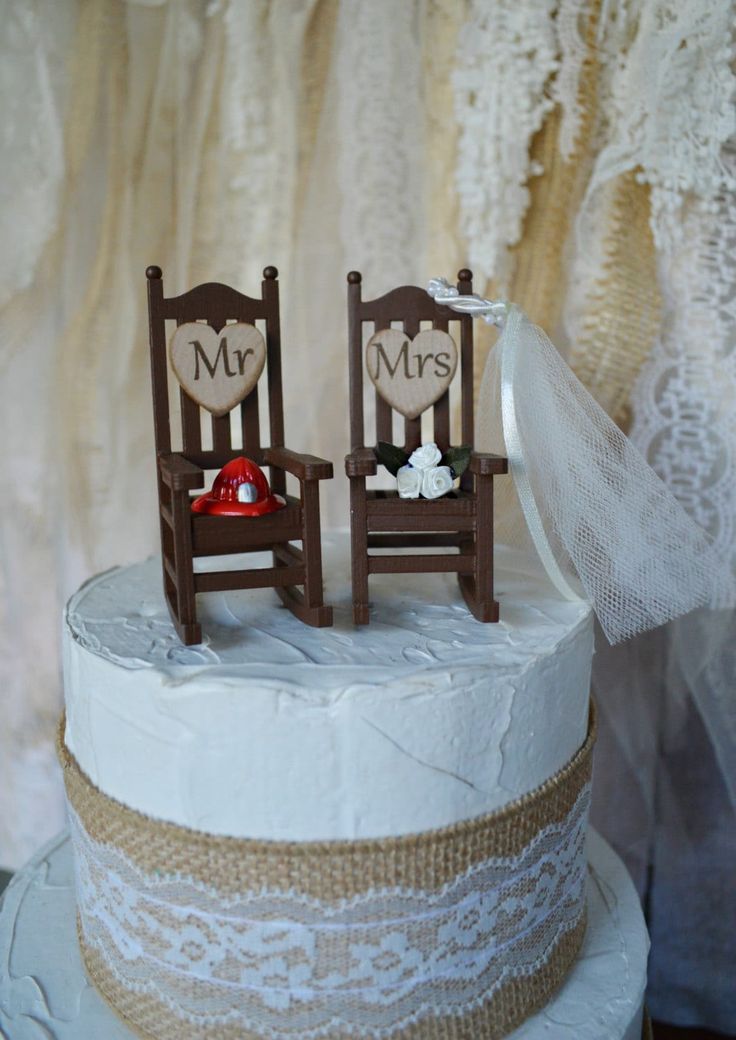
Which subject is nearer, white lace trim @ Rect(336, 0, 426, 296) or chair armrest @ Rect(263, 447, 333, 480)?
chair armrest @ Rect(263, 447, 333, 480)

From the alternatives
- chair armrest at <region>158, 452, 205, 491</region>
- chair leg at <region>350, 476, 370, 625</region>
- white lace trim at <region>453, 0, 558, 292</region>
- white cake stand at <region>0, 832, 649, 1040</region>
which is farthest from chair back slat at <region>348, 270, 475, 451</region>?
white cake stand at <region>0, 832, 649, 1040</region>

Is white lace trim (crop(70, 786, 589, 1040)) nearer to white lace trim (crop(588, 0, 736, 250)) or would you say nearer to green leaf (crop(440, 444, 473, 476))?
green leaf (crop(440, 444, 473, 476))

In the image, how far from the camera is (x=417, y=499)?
959 mm

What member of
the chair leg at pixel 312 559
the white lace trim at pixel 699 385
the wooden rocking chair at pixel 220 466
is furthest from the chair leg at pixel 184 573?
the white lace trim at pixel 699 385

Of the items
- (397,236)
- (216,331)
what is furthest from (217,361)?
(397,236)

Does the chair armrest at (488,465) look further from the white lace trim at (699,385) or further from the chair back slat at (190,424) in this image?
the white lace trim at (699,385)

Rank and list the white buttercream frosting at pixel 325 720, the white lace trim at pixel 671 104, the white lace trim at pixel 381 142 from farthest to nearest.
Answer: the white lace trim at pixel 381 142, the white lace trim at pixel 671 104, the white buttercream frosting at pixel 325 720

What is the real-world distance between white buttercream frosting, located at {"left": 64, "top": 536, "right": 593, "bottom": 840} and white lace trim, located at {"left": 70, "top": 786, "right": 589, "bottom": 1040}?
6 centimetres

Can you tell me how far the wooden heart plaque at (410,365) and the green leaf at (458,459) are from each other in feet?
0.23

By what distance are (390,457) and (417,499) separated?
0.19ft

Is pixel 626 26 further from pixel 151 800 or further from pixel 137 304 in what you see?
pixel 151 800

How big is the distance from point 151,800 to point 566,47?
1.13 meters

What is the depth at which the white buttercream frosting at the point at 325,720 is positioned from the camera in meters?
0.76

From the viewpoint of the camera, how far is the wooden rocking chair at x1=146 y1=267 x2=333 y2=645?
2.91ft
